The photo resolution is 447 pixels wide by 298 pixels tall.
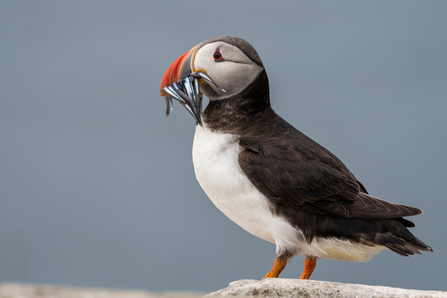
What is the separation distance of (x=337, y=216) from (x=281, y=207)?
380 mm

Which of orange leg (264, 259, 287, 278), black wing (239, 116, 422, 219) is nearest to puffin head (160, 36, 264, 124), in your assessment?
black wing (239, 116, 422, 219)

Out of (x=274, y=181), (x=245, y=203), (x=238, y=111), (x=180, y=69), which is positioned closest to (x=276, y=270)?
(x=245, y=203)

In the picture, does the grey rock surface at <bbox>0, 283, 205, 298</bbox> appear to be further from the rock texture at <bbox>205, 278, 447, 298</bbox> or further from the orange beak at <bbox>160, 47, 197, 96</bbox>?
the orange beak at <bbox>160, 47, 197, 96</bbox>

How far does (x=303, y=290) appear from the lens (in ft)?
8.91

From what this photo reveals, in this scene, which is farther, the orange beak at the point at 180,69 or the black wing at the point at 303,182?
the orange beak at the point at 180,69

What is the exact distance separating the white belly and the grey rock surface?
1.22 meters

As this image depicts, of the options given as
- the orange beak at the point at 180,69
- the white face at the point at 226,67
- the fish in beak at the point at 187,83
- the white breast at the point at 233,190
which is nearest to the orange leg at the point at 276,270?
the white breast at the point at 233,190

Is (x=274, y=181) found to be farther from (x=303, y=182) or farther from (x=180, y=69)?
(x=180, y=69)

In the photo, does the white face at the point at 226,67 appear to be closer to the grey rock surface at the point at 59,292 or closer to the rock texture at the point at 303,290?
the rock texture at the point at 303,290

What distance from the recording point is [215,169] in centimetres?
312

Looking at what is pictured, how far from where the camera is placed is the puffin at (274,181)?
300 centimetres

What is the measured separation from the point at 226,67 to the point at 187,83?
309 mm

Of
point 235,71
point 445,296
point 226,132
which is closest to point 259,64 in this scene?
point 235,71

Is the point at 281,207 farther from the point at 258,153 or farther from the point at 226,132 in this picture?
the point at 226,132
